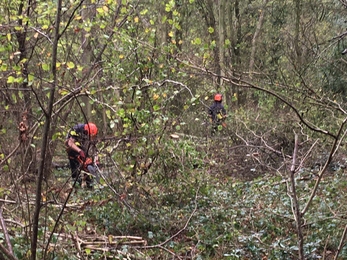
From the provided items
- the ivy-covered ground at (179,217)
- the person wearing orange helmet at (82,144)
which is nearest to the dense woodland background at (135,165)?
the ivy-covered ground at (179,217)

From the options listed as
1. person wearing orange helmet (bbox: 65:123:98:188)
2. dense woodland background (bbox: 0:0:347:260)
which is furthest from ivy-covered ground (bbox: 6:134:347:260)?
person wearing orange helmet (bbox: 65:123:98:188)

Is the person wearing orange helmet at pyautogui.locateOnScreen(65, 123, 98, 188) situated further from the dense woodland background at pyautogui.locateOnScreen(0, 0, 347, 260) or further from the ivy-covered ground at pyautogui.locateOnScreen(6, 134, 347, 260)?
the ivy-covered ground at pyautogui.locateOnScreen(6, 134, 347, 260)

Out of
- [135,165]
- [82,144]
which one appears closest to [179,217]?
[135,165]

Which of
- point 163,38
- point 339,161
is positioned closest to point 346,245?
point 339,161

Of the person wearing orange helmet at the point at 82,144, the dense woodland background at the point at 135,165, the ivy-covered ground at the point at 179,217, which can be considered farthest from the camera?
the ivy-covered ground at the point at 179,217

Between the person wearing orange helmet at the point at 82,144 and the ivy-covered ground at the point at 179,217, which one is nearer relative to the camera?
the person wearing orange helmet at the point at 82,144

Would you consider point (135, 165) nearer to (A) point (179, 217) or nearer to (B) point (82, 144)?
(A) point (179, 217)

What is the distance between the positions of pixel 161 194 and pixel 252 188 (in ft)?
7.17

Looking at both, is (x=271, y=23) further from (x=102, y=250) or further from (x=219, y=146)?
(x=102, y=250)

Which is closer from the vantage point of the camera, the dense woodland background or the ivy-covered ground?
the dense woodland background

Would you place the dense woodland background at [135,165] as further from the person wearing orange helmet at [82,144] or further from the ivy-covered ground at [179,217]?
the person wearing orange helmet at [82,144]

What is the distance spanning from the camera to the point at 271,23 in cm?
1961

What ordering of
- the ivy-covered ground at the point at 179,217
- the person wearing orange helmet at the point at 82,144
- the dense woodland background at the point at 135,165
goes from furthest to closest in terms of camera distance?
the ivy-covered ground at the point at 179,217 → the dense woodland background at the point at 135,165 → the person wearing orange helmet at the point at 82,144

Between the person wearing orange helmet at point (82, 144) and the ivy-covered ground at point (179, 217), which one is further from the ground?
the person wearing orange helmet at point (82, 144)
